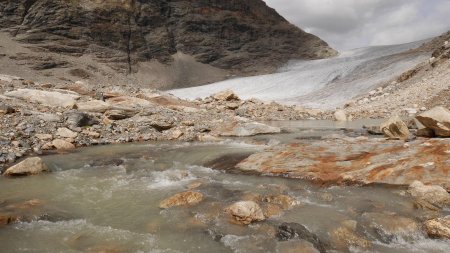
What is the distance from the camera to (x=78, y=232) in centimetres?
638

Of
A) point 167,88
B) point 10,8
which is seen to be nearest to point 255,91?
point 167,88

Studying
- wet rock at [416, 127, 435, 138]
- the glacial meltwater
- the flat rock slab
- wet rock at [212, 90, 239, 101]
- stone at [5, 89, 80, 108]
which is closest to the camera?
the glacial meltwater

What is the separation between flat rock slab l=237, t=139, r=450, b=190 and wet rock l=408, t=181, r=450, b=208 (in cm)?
45

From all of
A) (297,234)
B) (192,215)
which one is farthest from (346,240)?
(192,215)

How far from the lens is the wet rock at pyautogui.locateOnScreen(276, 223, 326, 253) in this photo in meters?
5.77

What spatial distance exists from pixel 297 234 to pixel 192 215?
204 cm

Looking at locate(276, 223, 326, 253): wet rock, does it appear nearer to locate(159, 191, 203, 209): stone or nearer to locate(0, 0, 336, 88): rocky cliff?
locate(159, 191, 203, 209): stone

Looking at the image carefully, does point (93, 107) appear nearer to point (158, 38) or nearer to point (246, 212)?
point (246, 212)

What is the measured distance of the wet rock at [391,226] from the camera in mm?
6027

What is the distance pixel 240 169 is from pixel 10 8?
89.2m

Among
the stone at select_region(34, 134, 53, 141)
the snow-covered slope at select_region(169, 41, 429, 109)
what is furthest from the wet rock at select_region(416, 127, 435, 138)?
the snow-covered slope at select_region(169, 41, 429, 109)

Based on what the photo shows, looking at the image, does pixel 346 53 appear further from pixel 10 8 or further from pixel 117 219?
pixel 117 219

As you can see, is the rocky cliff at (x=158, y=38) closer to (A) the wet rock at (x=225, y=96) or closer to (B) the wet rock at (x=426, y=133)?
(A) the wet rock at (x=225, y=96)

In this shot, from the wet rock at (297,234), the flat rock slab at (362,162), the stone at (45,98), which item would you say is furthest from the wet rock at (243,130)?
the wet rock at (297,234)
